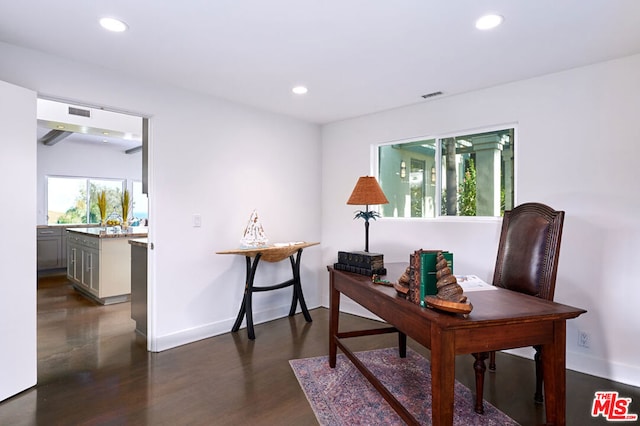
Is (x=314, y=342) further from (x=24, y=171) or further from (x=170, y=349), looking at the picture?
(x=24, y=171)

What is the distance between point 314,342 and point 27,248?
2.40 meters

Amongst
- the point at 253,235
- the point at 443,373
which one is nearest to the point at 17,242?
the point at 253,235

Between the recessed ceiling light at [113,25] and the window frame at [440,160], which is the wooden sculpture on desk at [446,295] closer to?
the window frame at [440,160]

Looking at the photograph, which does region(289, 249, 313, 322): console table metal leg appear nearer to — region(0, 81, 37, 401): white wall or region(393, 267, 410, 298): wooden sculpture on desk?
region(393, 267, 410, 298): wooden sculpture on desk

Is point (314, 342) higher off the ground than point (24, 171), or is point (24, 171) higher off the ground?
point (24, 171)

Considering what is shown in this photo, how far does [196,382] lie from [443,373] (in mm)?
1922

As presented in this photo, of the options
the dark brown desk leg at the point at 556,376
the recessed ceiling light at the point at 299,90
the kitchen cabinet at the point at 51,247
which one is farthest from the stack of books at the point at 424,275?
the kitchen cabinet at the point at 51,247

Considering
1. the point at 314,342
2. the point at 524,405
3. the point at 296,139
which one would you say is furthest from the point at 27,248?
the point at 524,405

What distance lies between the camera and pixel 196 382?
8.24ft

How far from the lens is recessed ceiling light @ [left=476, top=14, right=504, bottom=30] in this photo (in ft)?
6.64

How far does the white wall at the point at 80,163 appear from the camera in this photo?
22.3 ft

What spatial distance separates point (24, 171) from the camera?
2334mm

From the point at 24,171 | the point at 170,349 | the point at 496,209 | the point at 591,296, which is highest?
the point at 24,171

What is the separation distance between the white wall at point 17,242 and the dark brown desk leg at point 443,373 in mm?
2658
